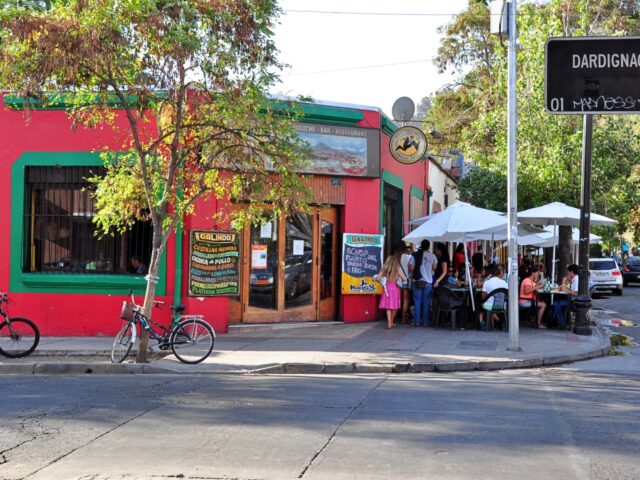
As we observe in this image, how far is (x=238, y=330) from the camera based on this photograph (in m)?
15.0

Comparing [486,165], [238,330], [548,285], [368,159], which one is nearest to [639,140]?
[486,165]

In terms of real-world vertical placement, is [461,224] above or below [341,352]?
above

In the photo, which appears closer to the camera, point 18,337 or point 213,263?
point 18,337

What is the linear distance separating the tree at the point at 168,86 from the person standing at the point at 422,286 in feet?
15.6

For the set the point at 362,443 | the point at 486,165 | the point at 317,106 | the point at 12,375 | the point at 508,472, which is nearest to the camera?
the point at 508,472

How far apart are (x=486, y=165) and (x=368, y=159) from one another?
10099 mm

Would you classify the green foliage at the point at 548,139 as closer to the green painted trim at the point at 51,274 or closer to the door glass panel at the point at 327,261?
the door glass panel at the point at 327,261

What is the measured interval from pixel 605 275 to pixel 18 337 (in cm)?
2503

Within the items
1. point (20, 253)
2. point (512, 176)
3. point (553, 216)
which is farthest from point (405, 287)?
point (20, 253)

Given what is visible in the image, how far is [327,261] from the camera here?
54.4 ft

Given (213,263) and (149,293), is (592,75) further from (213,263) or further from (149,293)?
(149,293)

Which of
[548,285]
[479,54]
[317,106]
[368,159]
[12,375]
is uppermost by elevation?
[479,54]

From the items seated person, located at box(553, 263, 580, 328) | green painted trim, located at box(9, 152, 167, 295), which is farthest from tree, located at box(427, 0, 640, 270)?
green painted trim, located at box(9, 152, 167, 295)

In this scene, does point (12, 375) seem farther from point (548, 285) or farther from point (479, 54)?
point (479, 54)
